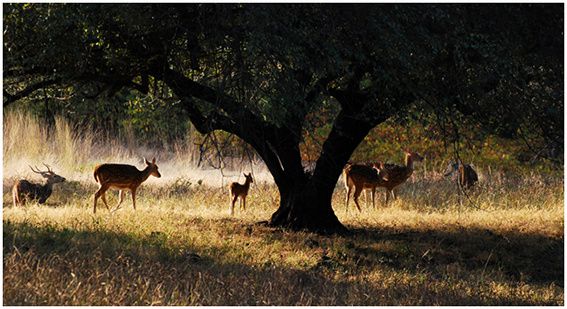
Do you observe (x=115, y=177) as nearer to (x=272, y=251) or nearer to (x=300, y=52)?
(x=272, y=251)

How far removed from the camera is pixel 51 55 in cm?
1022

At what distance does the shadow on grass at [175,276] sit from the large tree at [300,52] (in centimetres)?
164

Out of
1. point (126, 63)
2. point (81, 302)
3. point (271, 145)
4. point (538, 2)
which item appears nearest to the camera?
point (81, 302)

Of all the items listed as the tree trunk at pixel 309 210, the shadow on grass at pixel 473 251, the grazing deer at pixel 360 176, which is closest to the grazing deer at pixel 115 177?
the tree trunk at pixel 309 210

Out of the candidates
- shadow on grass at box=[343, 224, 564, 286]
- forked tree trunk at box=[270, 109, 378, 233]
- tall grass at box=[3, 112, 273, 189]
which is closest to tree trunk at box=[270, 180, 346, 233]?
forked tree trunk at box=[270, 109, 378, 233]

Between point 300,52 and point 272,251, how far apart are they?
379cm

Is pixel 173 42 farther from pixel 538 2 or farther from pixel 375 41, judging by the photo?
pixel 538 2

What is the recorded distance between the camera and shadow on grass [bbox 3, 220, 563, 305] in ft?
25.4

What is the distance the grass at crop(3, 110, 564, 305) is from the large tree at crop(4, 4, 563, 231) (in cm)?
164

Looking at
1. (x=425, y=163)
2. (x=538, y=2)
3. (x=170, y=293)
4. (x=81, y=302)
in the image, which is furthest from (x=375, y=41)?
(x=425, y=163)

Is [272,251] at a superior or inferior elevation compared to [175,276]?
superior

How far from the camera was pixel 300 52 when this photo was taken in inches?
352

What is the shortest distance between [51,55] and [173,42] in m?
1.40

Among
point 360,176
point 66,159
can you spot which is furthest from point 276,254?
point 66,159
